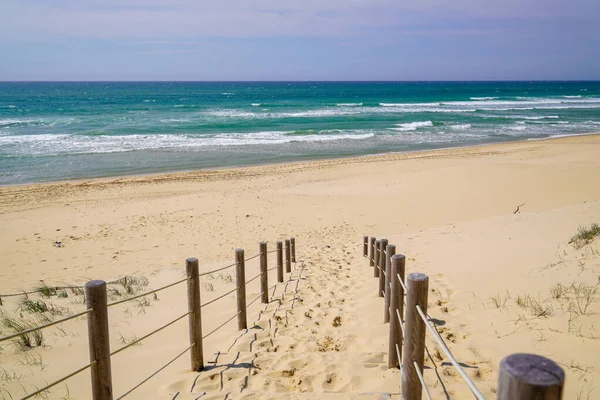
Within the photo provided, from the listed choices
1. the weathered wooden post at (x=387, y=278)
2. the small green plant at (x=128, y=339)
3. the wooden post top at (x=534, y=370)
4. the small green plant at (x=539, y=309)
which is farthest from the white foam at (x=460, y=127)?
the wooden post top at (x=534, y=370)

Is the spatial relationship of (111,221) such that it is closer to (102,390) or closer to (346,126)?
(102,390)

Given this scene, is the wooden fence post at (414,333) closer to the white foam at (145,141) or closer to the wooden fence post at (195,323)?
the wooden fence post at (195,323)

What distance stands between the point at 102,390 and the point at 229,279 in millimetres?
5720

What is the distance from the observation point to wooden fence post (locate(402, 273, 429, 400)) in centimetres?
303

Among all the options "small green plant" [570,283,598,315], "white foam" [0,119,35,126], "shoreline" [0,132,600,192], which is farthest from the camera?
"white foam" [0,119,35,126]

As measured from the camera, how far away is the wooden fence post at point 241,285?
19.4 ft

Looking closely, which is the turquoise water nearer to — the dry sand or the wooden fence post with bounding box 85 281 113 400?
the dry sand

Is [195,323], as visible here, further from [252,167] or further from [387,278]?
[252,167]

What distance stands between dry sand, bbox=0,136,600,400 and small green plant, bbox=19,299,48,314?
158mm

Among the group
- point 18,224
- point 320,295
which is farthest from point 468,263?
point 18,224

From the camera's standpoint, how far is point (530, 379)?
51.1 inches

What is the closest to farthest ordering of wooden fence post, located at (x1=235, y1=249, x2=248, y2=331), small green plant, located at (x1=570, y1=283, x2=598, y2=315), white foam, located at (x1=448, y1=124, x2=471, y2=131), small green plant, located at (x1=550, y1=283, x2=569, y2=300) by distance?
small green plant, located at (x1=570, y1=283, x2=598, y2=315) < small green plant, located at (x1=550, y1=283, x2=569, y2=300) < wooden fence post, located at (x1=235, y1=249, x2=248, y2=331) < white foam, located at (x1=448, y1=124, x2=471, y2=131)

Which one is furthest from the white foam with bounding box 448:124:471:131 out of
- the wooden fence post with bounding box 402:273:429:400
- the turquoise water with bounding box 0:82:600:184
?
the wooden fence post with bounding box 402:273:429:400

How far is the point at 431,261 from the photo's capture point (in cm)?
935
